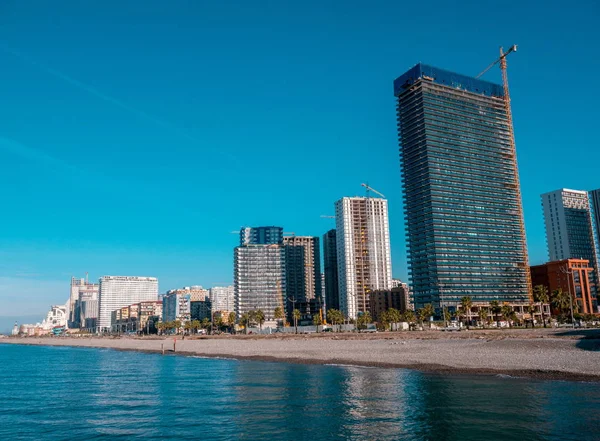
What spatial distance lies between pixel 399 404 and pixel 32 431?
99.8ft

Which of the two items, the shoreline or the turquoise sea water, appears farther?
the shoreline

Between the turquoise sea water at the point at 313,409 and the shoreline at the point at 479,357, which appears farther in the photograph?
the shoreline at the point at 479,357

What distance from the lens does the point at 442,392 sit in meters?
49.7

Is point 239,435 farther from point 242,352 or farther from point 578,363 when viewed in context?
point 242,352

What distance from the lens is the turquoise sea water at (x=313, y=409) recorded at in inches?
1430

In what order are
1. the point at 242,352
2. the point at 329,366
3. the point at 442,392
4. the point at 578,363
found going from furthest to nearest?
1. the point at 242,352
2. the point at 329,366
3. the point at 578,363
4. the point at 442,392

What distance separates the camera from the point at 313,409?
45031 mm

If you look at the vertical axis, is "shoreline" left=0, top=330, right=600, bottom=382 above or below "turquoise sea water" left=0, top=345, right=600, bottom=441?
above

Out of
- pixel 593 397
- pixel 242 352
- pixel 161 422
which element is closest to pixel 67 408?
pixel 161 422

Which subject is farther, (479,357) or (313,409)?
(479,357)

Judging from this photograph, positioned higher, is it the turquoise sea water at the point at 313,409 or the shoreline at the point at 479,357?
the shoreline at the point at 479,357

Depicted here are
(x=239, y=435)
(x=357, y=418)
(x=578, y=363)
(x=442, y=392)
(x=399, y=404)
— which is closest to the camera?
(x=239, y=435)

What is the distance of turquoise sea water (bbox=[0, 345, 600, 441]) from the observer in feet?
119

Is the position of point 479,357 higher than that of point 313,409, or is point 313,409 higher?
point 479,357
